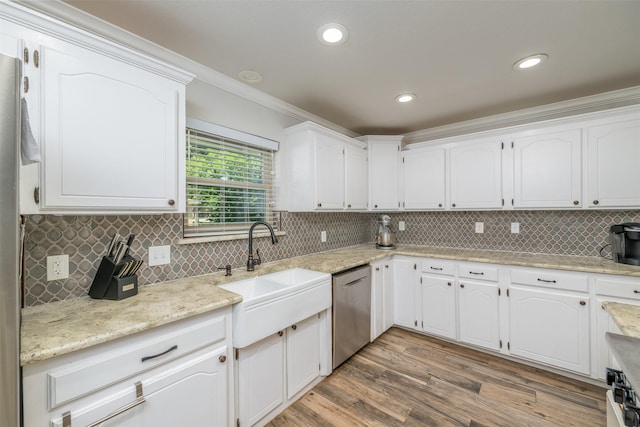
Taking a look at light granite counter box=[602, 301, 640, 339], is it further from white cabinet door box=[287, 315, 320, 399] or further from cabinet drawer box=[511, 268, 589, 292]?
white cabinet door box=[287, 315, 320, 399]

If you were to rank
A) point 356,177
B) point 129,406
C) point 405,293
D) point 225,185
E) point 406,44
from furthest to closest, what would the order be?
point 356,177, point 405,293, point 225,185, point 406,44, point 129,406

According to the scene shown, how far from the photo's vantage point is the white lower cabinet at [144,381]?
2.98 ft

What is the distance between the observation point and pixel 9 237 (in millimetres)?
682

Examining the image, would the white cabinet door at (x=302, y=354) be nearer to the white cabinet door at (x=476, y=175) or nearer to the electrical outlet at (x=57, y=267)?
the electrical outlet at (x=57, y=267)

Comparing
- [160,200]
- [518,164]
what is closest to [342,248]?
[518,164]

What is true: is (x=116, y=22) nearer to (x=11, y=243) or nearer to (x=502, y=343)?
(x=11, y=243)

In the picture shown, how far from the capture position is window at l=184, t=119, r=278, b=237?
1.96 metres

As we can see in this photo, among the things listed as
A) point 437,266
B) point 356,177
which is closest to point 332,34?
point 356,177

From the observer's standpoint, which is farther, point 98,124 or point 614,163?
point 614,163

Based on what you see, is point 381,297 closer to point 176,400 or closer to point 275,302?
point 275,302

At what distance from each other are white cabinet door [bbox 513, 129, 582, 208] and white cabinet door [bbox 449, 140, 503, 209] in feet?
0.52

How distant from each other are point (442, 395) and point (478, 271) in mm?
1154

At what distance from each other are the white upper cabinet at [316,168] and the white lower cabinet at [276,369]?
1094 millimetres

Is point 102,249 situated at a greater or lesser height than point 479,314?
greater
